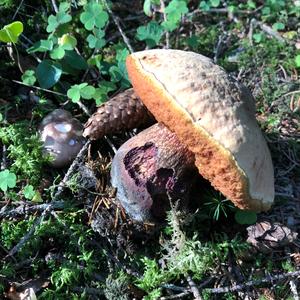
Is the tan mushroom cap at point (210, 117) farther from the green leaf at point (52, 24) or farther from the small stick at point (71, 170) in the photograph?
the green leaf at point (52, 24)

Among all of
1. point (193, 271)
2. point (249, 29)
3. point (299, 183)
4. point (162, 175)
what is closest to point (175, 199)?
point (162, 175)

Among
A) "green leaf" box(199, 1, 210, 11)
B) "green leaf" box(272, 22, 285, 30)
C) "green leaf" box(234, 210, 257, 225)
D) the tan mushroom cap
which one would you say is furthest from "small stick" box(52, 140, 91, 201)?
"green leaf" box(272, 22, 285, 30)

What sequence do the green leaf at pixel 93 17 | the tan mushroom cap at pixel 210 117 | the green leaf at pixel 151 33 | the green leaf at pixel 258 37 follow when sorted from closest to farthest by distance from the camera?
the tan mushroom cap at pixel 210 117 < the green leaf at pixel 93 17 < the green leaf at pixel 151 33 < the green leaf at pixel 258 37

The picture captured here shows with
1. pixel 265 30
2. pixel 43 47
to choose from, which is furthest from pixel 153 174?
pixel 265 30

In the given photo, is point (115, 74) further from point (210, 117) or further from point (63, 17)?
point (210, 117)

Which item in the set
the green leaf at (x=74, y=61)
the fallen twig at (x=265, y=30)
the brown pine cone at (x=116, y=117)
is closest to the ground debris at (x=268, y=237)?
the brown pine cone at (x=116, y=117)
